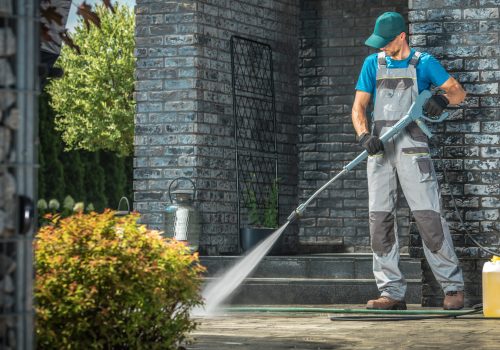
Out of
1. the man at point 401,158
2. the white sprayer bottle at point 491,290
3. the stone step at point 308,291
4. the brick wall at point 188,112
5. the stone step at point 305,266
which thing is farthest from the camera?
the brick wall at point 188,112

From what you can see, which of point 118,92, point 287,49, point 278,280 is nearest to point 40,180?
point 118,92

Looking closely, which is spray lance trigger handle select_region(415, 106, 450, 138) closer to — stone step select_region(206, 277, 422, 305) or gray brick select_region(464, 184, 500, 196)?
gray brick select_region(464, 184, 500, 196)

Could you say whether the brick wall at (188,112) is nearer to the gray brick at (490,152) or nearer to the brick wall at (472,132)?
the brick wall at (472,132)

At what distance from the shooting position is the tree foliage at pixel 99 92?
33969 millimetres

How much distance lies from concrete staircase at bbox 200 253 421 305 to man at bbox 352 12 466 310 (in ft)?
2.85

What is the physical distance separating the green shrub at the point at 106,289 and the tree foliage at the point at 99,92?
27902mm

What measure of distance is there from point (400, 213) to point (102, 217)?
26.4ft

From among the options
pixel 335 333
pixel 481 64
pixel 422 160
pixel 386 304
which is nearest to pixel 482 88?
pixel 481 64

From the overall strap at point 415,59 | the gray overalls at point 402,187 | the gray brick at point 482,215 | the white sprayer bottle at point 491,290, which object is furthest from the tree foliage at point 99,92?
the white sprayer bottle at point 491,290

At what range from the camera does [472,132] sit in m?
10.5

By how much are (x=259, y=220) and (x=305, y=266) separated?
5.54 ft

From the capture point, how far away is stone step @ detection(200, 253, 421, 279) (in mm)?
11547

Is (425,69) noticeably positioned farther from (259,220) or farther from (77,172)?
(77,172)

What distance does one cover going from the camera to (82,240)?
5.66 meters
